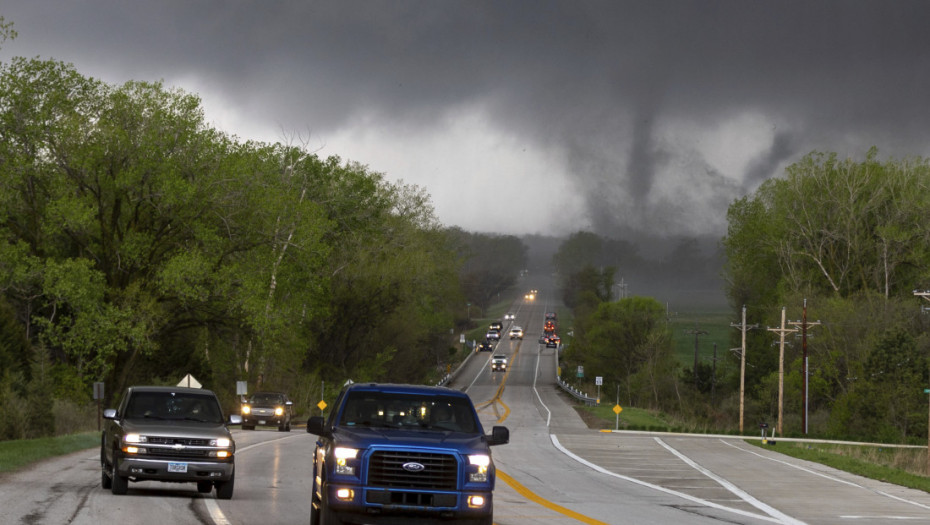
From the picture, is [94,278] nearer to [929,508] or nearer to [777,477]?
[777,477]

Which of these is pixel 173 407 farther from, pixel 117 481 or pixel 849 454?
pixel 849 454

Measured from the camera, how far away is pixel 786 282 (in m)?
89.4

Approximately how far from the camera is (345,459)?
1123 centimetres

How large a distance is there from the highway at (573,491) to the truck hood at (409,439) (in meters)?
2.73

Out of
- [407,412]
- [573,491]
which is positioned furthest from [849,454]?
[407,412]

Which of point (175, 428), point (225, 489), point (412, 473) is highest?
point (412, 473)

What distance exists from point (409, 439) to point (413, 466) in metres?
0.36

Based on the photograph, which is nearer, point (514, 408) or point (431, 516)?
point (431, 516)

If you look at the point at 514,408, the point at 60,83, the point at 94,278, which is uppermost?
the point at 60,83

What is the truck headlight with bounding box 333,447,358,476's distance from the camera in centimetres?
1119

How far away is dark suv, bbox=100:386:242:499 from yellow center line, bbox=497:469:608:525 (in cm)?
518

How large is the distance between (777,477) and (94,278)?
27298 millimetres

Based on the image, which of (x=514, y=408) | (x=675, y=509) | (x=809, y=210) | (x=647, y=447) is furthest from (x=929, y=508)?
(x=809, y=210)

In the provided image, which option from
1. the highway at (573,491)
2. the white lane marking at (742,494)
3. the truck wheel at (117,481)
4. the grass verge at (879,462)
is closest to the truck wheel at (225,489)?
the highway at (573,491)
